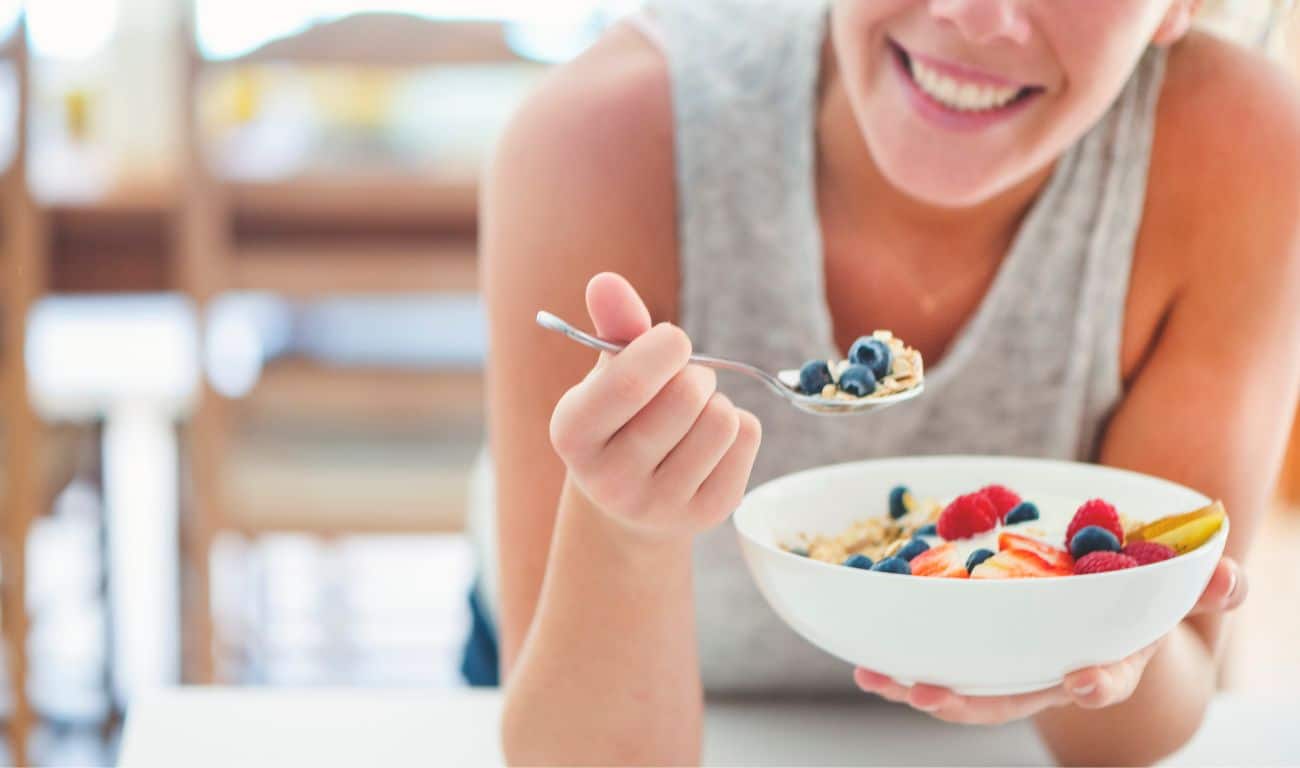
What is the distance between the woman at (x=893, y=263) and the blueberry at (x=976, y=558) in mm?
160

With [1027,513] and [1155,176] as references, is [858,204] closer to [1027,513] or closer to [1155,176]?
[1155,176]

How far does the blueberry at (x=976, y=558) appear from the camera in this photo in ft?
1.97

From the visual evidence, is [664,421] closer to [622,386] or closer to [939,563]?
[622,386]

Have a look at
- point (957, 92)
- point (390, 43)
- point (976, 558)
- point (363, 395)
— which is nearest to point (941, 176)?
point (957, 92)

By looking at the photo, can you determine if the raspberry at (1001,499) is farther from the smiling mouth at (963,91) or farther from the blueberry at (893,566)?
the smiling mouth at (963,91)

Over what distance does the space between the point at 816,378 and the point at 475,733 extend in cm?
31

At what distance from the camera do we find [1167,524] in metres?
0.65

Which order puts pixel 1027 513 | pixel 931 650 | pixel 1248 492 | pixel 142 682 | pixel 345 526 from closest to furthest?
pixel 931 650
pixel 1027 513
pixel 1248 492
pixel 345 526
pixel 142 682

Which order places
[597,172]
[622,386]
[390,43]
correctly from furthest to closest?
[390,43]
[597,172]
[622,386]

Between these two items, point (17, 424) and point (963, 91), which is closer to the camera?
point (963, 91)

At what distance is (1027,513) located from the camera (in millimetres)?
681

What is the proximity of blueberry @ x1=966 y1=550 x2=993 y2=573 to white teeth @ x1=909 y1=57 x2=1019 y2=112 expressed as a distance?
0.90 ft

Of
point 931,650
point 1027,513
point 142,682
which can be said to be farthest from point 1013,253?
point 142,682

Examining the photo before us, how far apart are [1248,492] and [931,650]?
0.36 m
